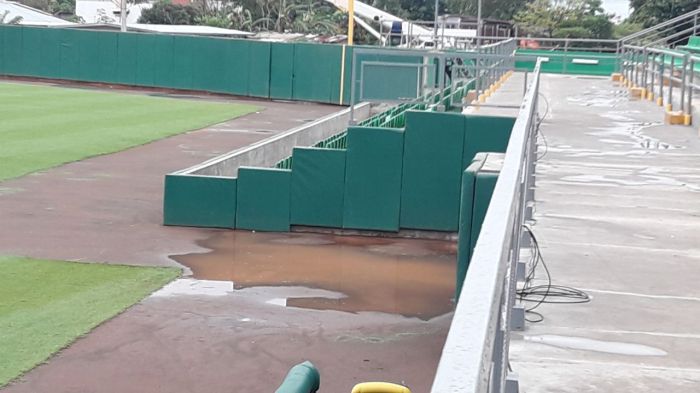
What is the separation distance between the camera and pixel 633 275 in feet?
23.7

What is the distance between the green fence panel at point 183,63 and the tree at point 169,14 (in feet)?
155

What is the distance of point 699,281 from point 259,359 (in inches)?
152

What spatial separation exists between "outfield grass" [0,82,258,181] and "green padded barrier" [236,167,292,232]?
487 cm

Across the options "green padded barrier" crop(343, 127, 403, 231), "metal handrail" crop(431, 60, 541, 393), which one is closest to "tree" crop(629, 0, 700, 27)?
"green padded barrier" crop(343, 127, 403, 231)

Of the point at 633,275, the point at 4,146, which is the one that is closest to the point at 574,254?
the point at 633,275

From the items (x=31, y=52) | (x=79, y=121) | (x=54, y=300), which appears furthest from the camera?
(x=31, y=52)

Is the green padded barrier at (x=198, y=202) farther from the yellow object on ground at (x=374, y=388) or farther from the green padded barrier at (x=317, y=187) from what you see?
the yellow object on ground at (x=374, y=388)

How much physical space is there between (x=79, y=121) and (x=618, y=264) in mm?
23657

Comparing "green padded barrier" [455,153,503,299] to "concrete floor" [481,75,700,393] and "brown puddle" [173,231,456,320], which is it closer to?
"concrete floor" [481,75,700,393]

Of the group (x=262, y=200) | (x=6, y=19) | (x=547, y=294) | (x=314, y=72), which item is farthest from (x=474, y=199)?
(x=6, y=19)

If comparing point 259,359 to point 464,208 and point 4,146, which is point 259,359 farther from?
point 4,146

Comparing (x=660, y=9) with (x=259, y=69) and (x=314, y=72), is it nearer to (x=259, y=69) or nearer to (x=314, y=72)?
(x=314, y=72)

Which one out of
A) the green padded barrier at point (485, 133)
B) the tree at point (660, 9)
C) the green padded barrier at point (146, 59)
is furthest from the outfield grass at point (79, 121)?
the tree at point (660, 9)

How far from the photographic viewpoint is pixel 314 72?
139 feet
